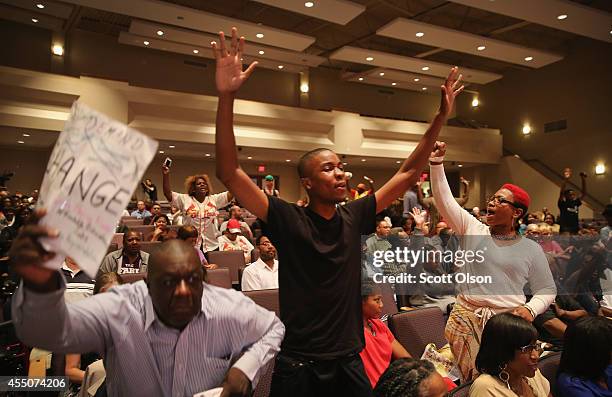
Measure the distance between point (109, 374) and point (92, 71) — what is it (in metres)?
13.4

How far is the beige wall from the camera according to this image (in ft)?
44.0

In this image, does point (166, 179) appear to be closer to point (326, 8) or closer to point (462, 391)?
point (462, 391)

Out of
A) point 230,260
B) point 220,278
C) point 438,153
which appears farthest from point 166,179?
point 438,153

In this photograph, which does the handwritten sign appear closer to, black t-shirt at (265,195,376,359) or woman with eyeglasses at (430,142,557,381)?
black t-shirt at (265,195,376,359)

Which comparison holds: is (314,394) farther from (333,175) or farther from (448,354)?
(448,354)

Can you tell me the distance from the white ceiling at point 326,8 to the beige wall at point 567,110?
892 centimetres

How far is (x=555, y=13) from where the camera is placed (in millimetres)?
9062

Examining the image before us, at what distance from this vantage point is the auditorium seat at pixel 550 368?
6.95 feet

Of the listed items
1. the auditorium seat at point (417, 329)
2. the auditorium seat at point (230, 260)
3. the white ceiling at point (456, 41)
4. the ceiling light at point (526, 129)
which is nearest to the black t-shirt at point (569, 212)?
the white ceiling at point (456, 41)

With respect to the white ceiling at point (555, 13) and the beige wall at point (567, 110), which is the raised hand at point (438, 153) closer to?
the white ceiling at point (555, 13)

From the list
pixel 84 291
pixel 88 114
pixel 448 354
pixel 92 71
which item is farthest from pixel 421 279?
pixel 92 71

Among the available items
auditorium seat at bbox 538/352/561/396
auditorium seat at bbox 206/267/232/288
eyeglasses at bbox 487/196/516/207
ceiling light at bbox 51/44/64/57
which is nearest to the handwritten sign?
eyeglasses at bbox 487/196/516/207

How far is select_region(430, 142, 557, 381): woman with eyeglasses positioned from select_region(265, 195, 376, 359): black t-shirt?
0.85 metres

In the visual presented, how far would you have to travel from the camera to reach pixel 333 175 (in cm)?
158
